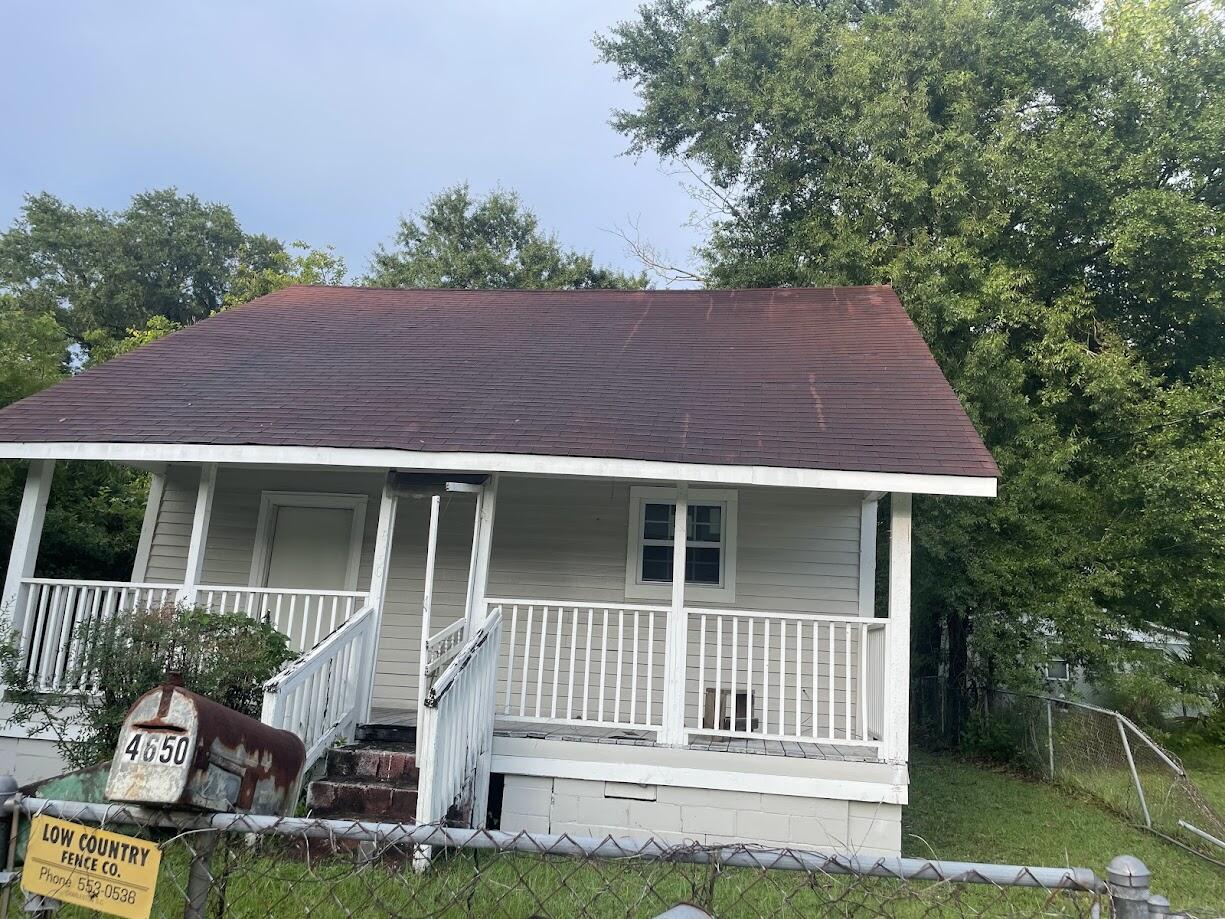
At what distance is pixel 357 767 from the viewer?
5.77 metres

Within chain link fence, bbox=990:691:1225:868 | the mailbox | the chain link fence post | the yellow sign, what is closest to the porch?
chain link fence, bbox=990:691:1225:868

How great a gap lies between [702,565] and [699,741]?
6.97ft

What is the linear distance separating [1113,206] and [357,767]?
45.8 feet

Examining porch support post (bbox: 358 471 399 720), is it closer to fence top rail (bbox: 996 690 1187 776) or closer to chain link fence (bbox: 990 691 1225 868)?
chain link fence (bbox: 990 691 1225 868)

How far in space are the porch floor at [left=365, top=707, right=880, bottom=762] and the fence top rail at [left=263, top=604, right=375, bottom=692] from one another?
86 centimetres

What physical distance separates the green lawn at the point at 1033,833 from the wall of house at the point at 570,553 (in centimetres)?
225

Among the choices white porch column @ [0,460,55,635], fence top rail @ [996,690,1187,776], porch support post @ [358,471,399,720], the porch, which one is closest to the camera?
porch support post @ [358,471,399,720]

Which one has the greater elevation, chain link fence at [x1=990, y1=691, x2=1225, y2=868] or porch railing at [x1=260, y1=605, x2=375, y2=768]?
porch railing at [x1=260, y1=605, x2=375, y2=768]

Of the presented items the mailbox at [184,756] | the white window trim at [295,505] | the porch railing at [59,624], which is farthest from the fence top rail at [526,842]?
the white window trim at [295,505]

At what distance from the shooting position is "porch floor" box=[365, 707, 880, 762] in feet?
21.2

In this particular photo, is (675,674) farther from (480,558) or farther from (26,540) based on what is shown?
(26,540)

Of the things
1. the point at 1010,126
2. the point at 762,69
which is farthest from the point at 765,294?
the point at 762,69

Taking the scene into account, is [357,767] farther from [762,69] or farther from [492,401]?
[762,69]

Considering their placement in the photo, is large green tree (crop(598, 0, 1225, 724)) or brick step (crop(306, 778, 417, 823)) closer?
brick step (crop(306, 778, 417, 823))
